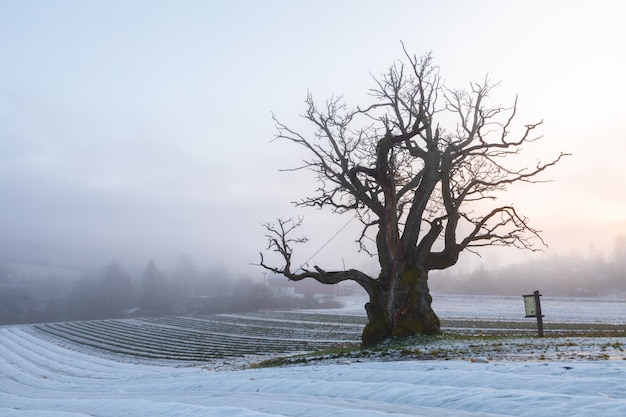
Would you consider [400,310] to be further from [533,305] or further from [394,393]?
[394,393]

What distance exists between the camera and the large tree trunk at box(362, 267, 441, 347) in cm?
1698

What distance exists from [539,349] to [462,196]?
27.5 feet

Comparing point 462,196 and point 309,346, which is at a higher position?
point 462,196

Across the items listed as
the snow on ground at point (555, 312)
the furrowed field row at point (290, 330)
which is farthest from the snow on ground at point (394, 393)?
the snow on ground at point (555, 312)

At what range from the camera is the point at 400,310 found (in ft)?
56.5

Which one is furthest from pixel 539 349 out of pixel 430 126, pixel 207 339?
pixel 207 339

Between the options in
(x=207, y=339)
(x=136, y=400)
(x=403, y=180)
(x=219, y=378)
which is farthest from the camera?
(x=207, y=339)

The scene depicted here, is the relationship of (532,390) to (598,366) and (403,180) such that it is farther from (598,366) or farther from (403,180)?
(403,180)

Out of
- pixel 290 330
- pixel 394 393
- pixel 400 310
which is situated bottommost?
A: pixel 290 330

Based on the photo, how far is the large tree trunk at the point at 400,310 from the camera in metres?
17.0

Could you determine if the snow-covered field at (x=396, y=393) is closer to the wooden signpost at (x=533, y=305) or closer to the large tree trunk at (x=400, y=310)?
the large tree trunk at (x=400, y=310)

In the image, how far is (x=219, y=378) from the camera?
456 inches

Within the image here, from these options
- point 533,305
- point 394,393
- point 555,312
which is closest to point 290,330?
point 533,305

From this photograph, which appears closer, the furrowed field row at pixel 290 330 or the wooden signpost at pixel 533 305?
the wooden signpost at pixel 533 305
